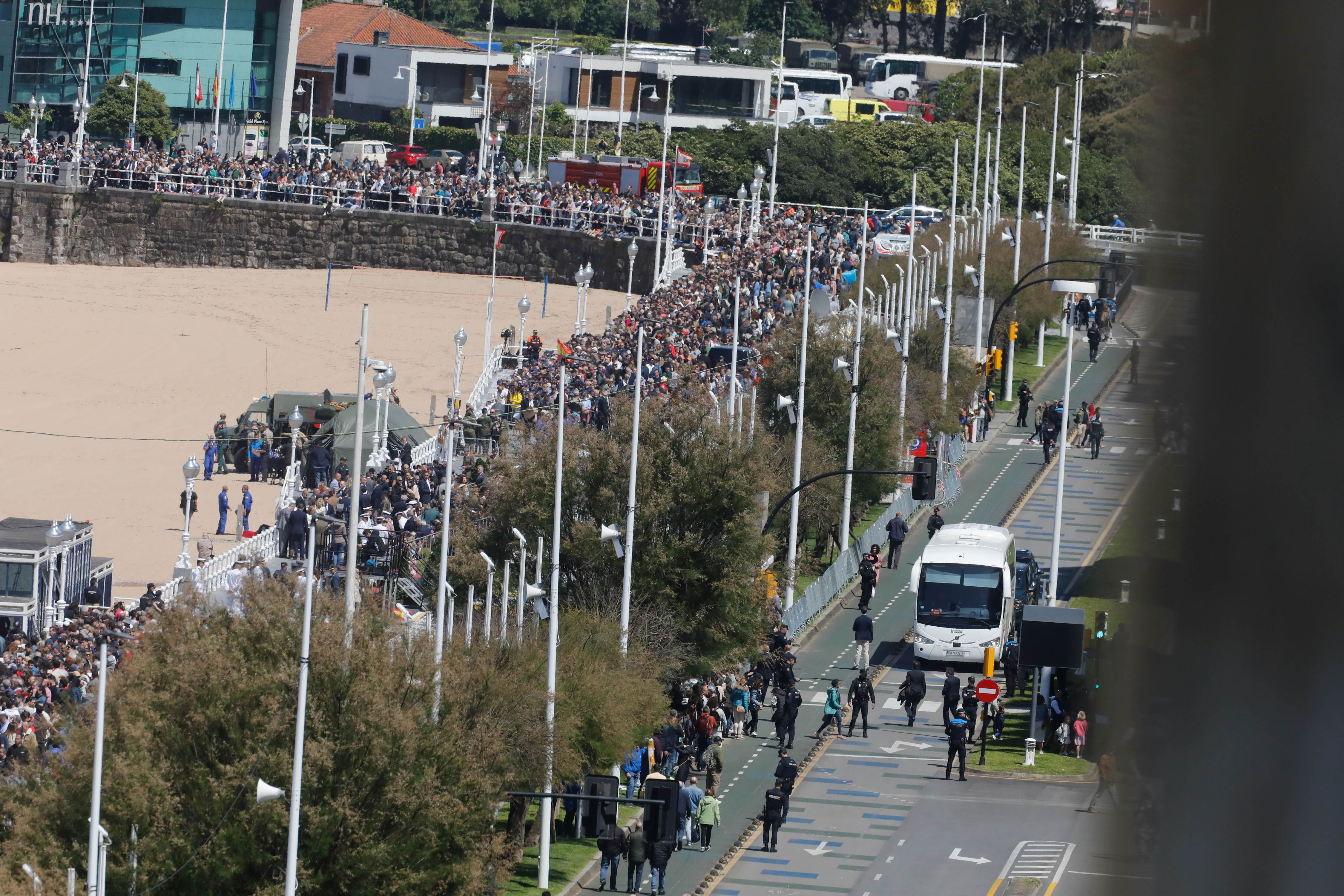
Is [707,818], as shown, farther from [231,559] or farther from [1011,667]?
[1011,667]

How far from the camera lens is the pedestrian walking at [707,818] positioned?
25.1 meters

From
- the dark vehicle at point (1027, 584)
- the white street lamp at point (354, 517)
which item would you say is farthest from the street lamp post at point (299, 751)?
the dark vehicle at point (1027, 584)

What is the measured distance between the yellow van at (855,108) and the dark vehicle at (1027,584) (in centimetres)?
7401

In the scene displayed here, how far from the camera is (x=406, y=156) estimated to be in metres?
91.9

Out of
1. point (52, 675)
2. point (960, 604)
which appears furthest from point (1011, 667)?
point (52, 675)

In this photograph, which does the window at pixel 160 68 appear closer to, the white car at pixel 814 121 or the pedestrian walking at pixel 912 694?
the white car at pixel 814 121

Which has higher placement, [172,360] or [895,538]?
[172,360]

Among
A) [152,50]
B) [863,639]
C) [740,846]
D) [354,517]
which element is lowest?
[740,846]

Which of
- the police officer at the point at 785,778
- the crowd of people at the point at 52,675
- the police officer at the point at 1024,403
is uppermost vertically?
the police officer at the point at 1024,403

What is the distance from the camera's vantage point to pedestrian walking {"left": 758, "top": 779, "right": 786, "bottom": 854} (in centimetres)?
2491

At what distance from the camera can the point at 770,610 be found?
32.3 meters

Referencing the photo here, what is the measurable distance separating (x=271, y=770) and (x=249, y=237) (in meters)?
58.3

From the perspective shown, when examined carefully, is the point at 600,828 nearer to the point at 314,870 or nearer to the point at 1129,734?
the point at 314,870

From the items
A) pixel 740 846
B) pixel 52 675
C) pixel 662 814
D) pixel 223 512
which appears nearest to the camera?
pixel 662 814
